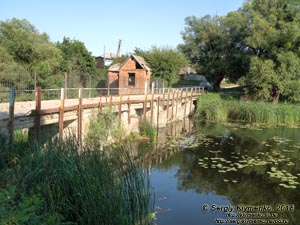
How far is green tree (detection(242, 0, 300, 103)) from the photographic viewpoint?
2833 cm

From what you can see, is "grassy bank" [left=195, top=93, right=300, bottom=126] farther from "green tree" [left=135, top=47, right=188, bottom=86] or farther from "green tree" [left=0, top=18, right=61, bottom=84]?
"green tree" [left=0, top=18, right=61, bottom=84]

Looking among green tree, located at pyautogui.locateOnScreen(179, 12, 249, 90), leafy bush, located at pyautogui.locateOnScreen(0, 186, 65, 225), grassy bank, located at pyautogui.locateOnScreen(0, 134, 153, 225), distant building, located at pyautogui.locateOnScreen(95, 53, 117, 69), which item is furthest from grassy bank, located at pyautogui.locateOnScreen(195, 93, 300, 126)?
distant building, located at pyautogui.locateOnScreen(95, 53, 117, 69)

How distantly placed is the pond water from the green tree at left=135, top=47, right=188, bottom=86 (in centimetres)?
2005

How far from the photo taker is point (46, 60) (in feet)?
99.7

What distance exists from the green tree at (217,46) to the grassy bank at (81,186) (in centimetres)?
2944

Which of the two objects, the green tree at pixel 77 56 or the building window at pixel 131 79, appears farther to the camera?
the green tree at pixel 77 56

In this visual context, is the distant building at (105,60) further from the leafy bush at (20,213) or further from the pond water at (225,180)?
the leafy bush at (20,213)

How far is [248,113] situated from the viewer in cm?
2477

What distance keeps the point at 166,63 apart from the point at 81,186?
33104 mm

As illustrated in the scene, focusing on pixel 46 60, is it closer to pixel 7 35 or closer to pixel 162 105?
pixel 7 35

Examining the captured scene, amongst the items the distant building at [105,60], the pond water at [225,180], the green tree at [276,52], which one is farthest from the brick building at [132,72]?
the distant building at [105,60]

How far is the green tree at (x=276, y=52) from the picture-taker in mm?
28328

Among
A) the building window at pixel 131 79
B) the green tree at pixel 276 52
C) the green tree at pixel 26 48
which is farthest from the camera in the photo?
the building window at pixel 131 79

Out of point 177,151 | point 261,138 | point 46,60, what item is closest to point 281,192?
point 177,151
